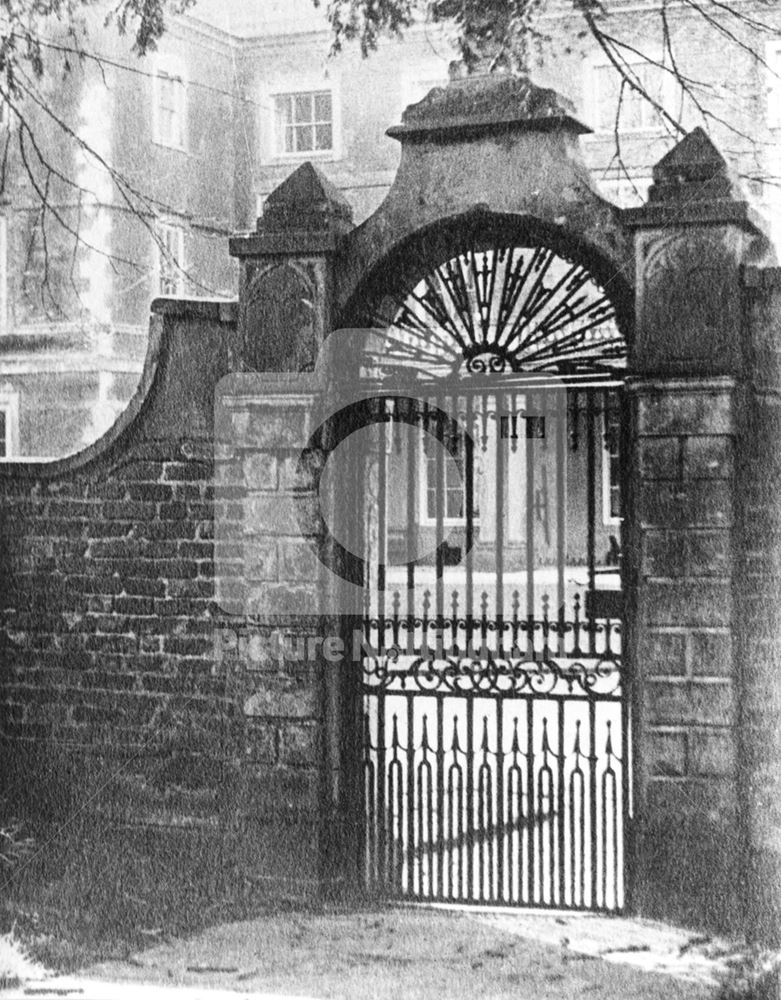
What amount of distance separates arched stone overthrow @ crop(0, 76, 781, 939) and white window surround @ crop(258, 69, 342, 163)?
381 mm

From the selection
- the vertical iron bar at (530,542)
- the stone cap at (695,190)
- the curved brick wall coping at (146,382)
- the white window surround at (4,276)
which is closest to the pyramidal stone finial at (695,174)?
the stone cap at (695,190)

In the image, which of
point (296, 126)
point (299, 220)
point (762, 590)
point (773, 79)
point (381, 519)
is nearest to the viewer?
point (773, 79)

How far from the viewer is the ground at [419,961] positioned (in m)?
5.45

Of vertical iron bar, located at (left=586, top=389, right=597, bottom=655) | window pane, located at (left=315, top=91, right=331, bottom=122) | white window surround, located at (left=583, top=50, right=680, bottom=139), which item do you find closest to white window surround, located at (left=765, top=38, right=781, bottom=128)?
white window surround, located at (left=583, top=50, right=680, bottom=139)

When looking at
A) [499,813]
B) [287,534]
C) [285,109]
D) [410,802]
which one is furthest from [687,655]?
[285,109]

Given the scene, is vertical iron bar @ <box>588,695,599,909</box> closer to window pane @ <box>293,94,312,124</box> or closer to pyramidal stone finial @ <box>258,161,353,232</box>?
pyramidal stone finial @ <box>258,161,353,232</box>

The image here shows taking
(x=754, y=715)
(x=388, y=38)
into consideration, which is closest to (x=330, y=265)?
(x=388, y=38)

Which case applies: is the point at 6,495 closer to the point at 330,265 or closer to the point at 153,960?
the point at 330,265

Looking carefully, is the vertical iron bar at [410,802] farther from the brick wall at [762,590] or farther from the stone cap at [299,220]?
the stone cap at [299,220]

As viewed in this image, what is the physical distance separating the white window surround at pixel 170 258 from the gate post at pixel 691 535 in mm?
2608

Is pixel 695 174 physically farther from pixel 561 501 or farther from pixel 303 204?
pixel 303 204

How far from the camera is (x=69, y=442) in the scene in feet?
27.5

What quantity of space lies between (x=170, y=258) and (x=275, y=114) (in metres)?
1.04

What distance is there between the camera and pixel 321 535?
6.67 m
